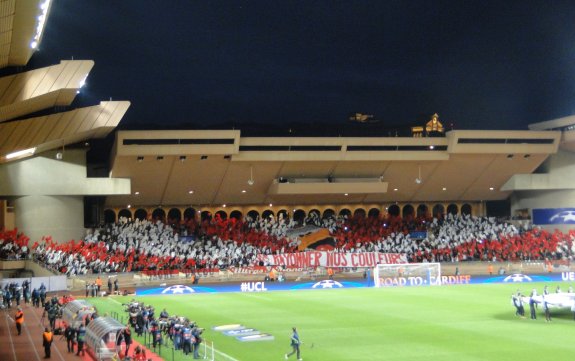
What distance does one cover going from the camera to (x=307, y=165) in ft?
195

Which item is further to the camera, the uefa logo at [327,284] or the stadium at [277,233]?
the uefa logo at [327,284]

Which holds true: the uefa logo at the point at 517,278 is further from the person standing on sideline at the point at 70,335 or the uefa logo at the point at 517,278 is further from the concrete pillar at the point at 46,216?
the person standing on sideline at the point at 70,335

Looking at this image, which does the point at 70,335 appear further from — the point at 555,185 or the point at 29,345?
the point at 555,185

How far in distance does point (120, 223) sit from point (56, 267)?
11748 mm

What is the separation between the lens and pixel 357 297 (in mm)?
45062

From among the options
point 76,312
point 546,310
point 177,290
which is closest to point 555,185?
point 546,310

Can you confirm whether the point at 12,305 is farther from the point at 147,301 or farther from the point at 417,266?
the point at 417,266

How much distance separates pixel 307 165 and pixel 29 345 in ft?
112

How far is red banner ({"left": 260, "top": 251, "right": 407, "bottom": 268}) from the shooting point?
191ft

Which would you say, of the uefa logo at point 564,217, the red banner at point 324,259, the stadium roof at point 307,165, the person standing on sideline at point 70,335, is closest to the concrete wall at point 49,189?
the stadium roof at point 307,165

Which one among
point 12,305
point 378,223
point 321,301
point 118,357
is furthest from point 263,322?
point 378,223

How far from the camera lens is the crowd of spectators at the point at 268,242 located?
174 feet

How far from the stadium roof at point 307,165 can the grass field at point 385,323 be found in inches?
478

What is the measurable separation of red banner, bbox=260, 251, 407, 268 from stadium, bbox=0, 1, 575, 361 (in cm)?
18
